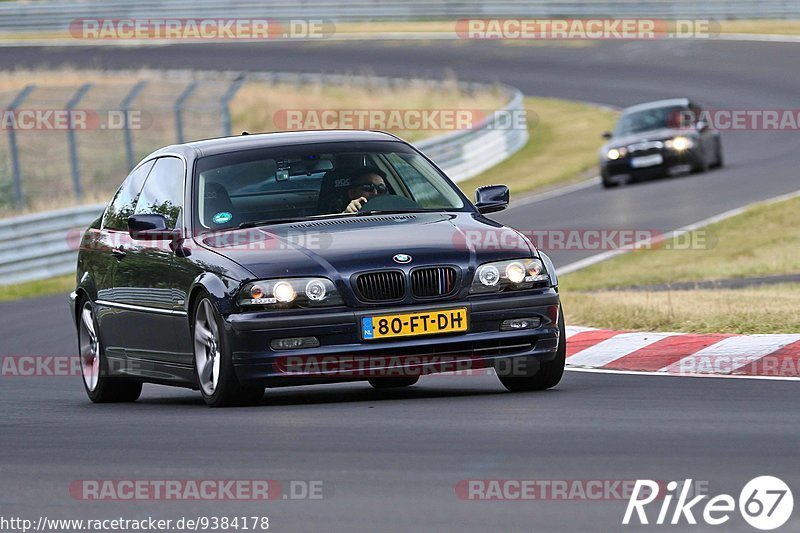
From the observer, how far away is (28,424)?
8.82 meters

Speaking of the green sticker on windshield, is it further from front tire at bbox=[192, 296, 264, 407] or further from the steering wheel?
the steering wheel

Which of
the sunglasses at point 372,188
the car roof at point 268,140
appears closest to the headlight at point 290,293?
the sunglasses at point 372,188

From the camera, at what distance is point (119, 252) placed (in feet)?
34.2

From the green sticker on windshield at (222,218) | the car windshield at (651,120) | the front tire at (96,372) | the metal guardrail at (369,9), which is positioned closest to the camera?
the green sticker on windshield at (222,218)

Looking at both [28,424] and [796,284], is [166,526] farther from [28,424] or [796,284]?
[796,284]

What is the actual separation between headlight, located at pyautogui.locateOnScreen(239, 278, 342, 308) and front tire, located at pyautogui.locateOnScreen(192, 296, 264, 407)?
8.9 inches

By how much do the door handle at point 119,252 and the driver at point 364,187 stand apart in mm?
1515

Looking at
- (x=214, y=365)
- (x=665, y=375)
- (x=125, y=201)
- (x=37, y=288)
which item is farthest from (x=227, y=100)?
(x=214, y=365)

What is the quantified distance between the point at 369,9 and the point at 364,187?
46124mm

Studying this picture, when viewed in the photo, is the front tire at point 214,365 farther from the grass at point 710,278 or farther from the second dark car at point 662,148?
the second dark car at point 662,148

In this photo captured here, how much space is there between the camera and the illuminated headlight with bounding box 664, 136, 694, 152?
2858 centimetres

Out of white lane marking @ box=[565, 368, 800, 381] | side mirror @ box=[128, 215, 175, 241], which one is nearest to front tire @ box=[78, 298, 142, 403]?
side mirror @ box=[128, 215, 175, 241]

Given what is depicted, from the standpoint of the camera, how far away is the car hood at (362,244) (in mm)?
8648

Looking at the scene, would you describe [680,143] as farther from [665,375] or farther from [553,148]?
[665,375]
